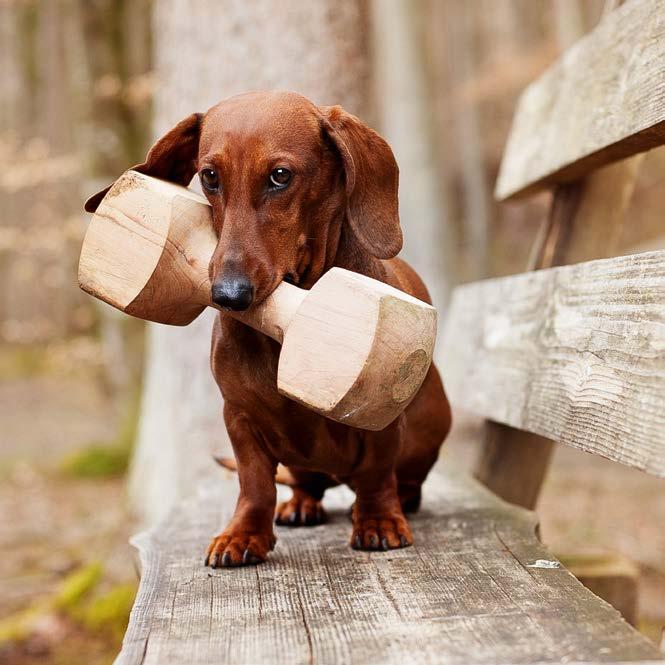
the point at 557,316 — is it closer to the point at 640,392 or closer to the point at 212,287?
the point at 640,392

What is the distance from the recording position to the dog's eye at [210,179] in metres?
2.21

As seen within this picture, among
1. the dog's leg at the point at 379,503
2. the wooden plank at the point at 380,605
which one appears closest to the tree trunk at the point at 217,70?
the dog's leg at the point at 379,503

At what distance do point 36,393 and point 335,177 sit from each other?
11569 mm

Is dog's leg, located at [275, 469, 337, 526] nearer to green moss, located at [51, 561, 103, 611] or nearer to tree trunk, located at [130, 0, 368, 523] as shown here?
tree trunk, located at [130, 0, 368, 523]

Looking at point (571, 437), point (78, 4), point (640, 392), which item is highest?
point (78, 4)

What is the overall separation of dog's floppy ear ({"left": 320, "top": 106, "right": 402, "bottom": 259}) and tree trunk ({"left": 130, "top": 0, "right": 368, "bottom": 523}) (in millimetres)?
1777

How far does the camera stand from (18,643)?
13.6 feet

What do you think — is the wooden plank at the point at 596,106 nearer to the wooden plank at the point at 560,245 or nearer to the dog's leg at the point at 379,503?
the wooden plank at the point at 560,245

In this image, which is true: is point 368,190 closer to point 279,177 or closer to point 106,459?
point 279,177

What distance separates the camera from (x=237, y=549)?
2303 millimetres

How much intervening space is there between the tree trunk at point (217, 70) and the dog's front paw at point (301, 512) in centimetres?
102

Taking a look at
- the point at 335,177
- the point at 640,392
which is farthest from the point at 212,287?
the point at 640,392

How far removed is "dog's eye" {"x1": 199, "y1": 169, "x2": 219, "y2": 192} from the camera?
221 cm

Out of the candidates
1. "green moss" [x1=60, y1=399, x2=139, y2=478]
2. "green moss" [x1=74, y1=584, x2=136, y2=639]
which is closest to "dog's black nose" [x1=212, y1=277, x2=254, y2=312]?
"green moss" [x1=74, y1=584, x2=136, y2=639]
